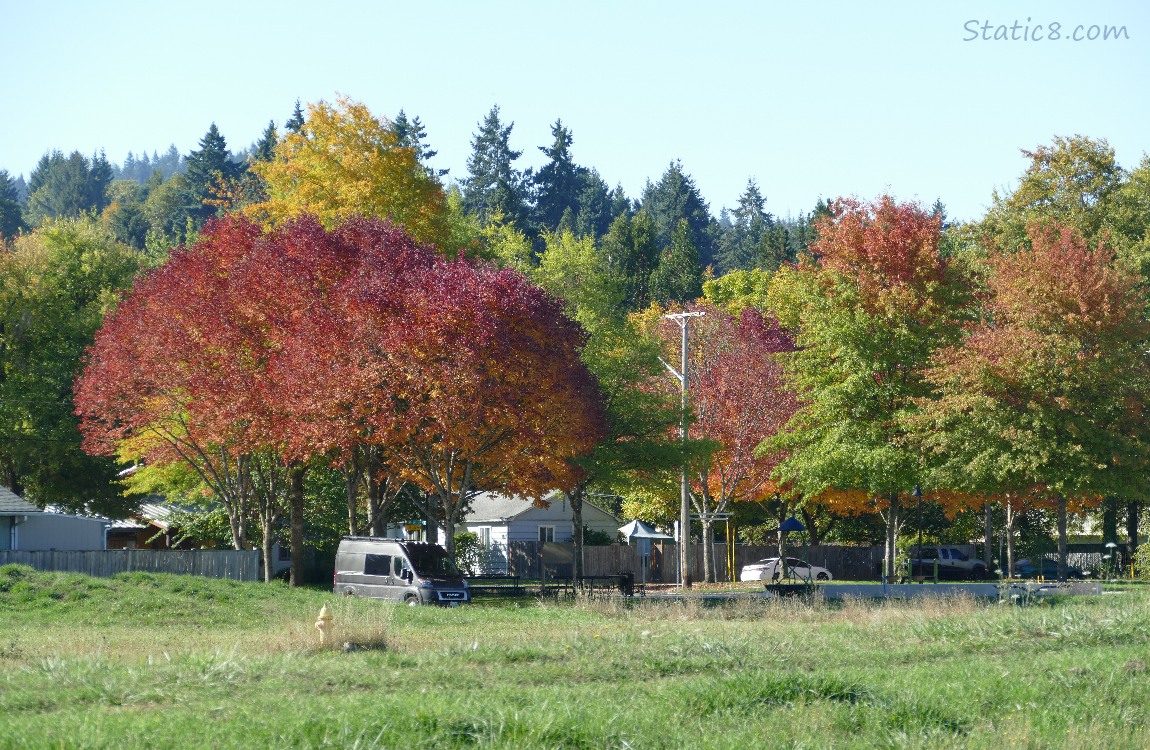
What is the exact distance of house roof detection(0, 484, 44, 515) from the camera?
42.4 metres

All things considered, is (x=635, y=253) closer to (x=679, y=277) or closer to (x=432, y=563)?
(x=679, y=277)

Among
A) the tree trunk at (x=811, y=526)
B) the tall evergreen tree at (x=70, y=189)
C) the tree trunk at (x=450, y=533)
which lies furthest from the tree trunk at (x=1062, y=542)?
the tall evergreen tree at (x=70, y=189)

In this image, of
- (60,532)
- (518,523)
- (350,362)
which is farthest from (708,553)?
(60,532)

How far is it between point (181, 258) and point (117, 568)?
31.5 feet

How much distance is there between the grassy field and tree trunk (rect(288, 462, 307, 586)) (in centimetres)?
1575

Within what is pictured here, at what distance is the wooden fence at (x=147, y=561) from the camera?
35.5 metres

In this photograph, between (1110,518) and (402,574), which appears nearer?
(402,574)

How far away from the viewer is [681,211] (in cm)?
13875

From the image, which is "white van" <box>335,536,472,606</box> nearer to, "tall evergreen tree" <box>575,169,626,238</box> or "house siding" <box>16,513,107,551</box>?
"house siding" <box>16,513,107,551</box>

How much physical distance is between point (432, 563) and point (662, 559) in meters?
21.2

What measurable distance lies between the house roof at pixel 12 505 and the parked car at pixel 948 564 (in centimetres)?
3495

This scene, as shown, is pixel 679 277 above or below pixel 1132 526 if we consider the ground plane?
above

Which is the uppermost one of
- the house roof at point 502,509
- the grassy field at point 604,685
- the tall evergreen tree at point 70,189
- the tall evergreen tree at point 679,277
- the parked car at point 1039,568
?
the tall evergreen tree at point 70,189

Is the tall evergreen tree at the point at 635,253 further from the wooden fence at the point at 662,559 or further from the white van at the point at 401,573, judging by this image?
the white van at the point at 401,573
